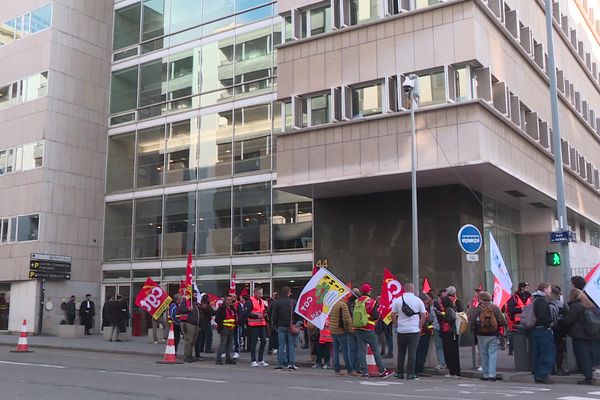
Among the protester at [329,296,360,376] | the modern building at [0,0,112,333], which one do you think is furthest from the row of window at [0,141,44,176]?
the protester at [329,296,360,376]

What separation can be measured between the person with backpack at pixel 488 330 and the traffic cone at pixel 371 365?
7.38 feet

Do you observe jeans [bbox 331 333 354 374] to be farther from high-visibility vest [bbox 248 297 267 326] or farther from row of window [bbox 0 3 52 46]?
row of window [bbox 0 3 52 46]

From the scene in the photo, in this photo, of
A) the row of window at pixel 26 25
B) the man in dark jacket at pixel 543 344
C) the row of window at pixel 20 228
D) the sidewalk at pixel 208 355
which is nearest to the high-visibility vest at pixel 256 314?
the sidewalk at pixel 208 355

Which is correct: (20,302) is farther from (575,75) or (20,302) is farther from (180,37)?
(575,75)

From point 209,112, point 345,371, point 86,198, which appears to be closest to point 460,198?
point 345,371

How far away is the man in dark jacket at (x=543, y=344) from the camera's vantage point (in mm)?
13102

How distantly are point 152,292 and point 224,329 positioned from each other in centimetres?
570

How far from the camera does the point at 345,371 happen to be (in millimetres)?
14656

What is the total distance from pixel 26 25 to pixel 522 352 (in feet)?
100

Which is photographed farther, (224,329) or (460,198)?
(460,198)

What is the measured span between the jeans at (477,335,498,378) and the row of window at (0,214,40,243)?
24.5 metres

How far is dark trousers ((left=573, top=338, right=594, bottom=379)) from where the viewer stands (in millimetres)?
12898

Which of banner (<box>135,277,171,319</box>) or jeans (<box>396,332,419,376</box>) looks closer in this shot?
jeans (<box>396,332,419,376</box>)

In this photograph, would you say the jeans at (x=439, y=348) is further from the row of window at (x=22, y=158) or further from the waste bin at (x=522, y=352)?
the row of window at (x=22, y=158)
